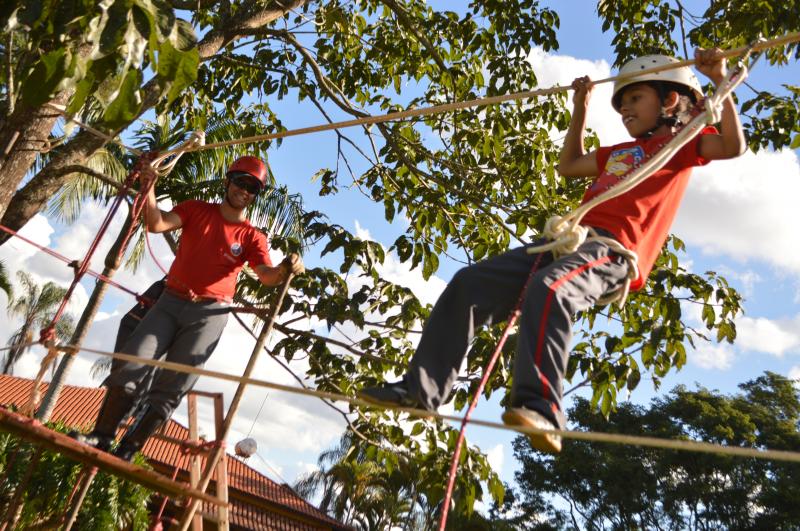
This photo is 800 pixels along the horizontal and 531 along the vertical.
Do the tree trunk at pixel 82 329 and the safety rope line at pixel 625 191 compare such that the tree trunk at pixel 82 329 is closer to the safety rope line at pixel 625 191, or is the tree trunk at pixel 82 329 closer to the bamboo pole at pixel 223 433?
the bamboo pole at pixel 223 433

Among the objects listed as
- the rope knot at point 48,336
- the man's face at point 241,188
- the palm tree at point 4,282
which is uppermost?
the palm tree at point 4,282

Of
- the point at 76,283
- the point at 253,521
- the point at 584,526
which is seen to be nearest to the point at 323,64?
the point at 76,283

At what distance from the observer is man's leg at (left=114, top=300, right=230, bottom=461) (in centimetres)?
358

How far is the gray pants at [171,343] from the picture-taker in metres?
3.52

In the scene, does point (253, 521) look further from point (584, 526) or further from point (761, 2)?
point (584, 526)

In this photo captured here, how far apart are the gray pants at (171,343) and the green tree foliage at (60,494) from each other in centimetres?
394

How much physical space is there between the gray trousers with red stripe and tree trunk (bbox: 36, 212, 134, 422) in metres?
2.70

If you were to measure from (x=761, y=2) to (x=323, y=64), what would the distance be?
3561mm

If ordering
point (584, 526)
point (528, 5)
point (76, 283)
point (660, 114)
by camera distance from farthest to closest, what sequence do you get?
point (584, 526)
point (528, 5)
point (76, 283)
point (660, 114)

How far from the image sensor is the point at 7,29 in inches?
78.2

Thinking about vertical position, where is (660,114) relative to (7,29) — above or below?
above

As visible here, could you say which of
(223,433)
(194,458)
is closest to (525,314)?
(223,433)

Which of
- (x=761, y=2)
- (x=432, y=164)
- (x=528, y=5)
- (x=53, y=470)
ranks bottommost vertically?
(x=53, y=470)

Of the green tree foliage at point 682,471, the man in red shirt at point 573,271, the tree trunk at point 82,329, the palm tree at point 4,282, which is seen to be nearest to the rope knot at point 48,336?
the tree trunk at point 82,329
